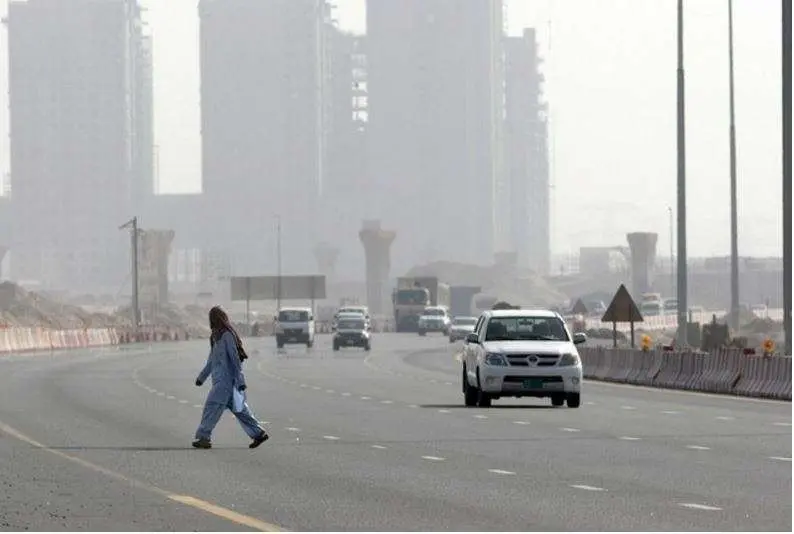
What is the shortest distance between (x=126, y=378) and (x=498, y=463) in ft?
96.7

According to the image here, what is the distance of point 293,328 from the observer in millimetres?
92625

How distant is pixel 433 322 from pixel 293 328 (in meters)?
40.4

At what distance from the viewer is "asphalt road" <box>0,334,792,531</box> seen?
1552 cm

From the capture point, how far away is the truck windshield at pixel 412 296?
14812 cm

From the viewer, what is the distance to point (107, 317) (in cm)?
17138

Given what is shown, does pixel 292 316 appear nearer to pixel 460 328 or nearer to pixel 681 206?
pixel 460 328

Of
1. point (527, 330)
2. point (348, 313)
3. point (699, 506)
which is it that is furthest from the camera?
point (348, 313)

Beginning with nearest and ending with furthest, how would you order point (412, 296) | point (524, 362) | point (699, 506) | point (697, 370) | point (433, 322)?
1. point (699, 506)
2. point (524, 362)
3. point (697, 370)
4. point (433, 322)
5. point (412, 296)

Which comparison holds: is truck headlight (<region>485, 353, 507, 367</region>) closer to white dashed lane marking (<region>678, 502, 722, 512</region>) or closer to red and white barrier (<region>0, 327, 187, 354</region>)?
white dashed lane marking (<region>678, 502, 722, 512</region>)

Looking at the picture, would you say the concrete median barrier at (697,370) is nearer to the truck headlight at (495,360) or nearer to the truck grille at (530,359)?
the truck grille at (530,359)

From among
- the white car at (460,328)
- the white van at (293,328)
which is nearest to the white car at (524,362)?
the white van at (293,328)

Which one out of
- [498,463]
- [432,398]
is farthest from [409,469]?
[432,398]

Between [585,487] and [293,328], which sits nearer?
[585,487]

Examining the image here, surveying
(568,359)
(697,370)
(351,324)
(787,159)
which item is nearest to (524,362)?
(568,359)
